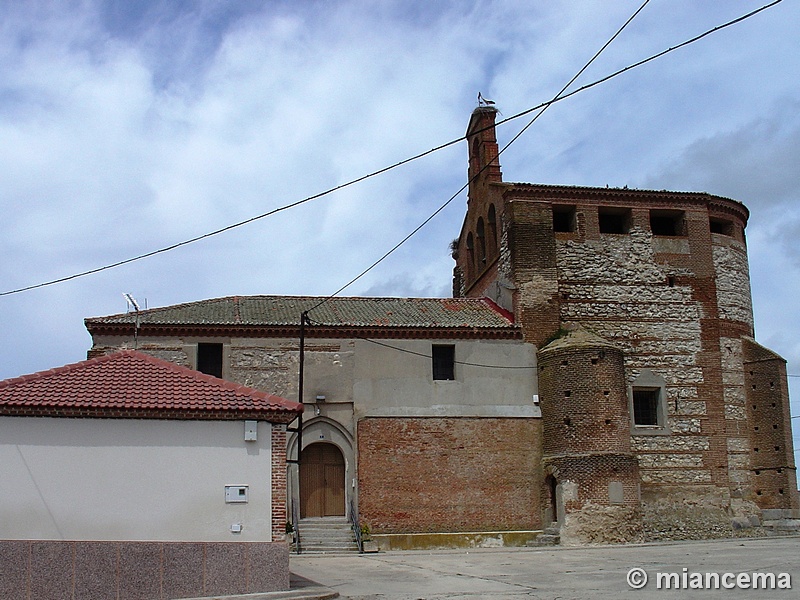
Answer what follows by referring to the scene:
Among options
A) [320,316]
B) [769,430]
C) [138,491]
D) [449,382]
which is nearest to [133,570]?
[138,491]

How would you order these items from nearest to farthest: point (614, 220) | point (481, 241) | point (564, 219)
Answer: point (564, 219)
point (614, 220)
point (481, 241)

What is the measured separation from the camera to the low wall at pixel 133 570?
43.2ft

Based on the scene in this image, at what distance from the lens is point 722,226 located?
3055 cm

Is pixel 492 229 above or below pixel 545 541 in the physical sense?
above

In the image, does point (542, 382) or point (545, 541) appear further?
point (542, 382)

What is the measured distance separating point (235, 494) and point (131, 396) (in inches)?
91.3

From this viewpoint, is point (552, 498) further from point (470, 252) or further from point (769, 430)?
point (470, 252)

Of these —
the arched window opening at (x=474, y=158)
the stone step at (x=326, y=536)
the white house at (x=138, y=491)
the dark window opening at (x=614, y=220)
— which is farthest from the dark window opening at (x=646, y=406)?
the white house at (x=138, y=491)

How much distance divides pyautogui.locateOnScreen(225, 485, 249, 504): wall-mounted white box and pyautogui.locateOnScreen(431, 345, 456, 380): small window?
12.9 m

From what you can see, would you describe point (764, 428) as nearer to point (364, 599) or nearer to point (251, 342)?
point (251, 342)

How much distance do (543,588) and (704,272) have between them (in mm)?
17728

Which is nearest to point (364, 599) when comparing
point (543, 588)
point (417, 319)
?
point (543, 588)

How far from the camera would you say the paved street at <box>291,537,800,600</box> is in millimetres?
13266

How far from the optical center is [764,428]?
28062 mm
